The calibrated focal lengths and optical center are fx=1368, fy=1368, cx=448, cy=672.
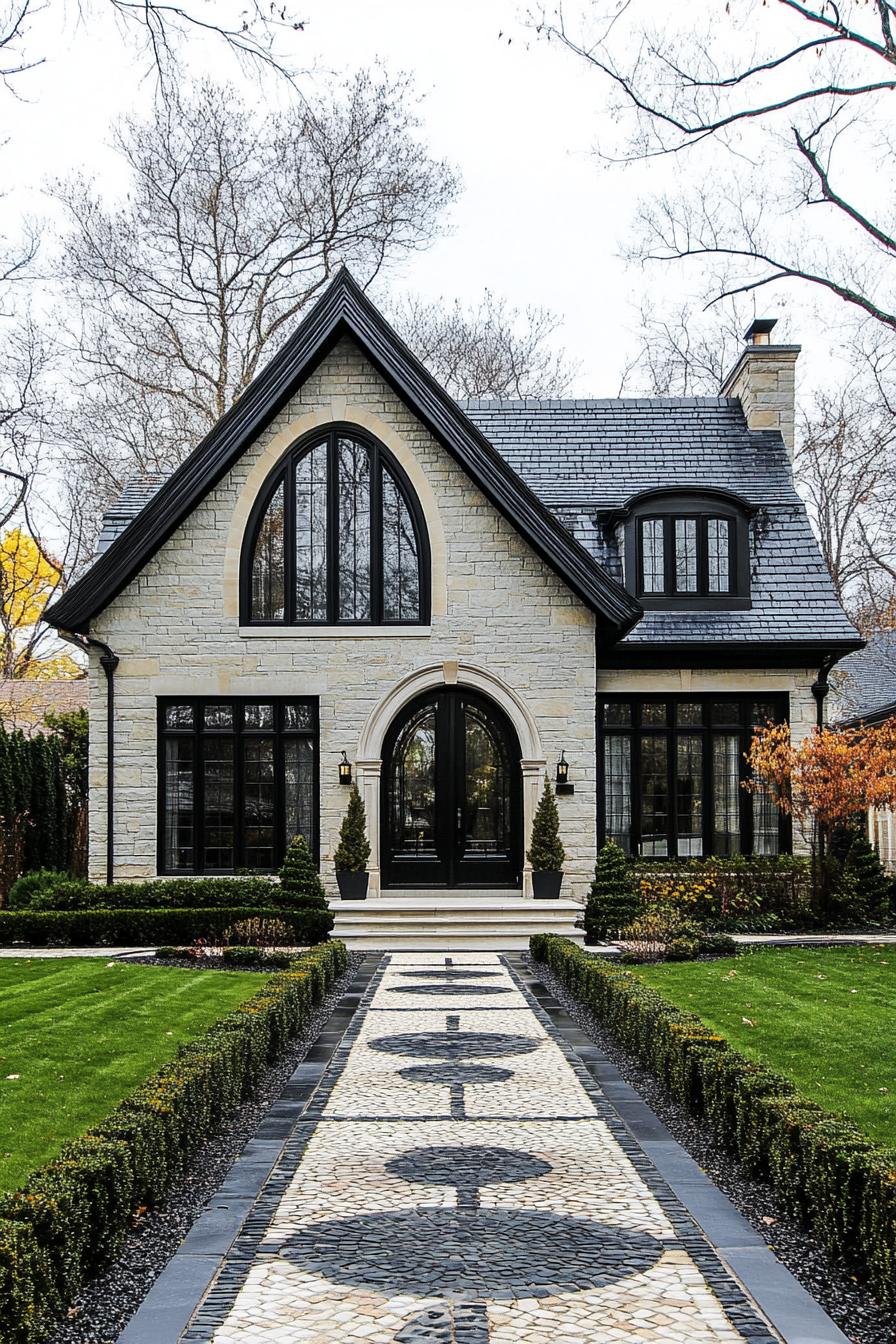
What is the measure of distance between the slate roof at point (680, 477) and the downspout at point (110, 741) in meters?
7.14

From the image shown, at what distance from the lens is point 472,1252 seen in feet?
18.0

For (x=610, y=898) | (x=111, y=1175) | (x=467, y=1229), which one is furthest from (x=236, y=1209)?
(x=610, y=898)

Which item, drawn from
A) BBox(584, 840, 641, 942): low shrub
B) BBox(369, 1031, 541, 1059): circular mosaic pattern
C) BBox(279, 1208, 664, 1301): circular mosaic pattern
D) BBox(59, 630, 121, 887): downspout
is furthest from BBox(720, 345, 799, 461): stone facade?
BBox(279, 1208, 664, 1301): circular mosaic pattern

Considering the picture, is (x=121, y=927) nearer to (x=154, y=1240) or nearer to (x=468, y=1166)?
(x=468, y=1166)

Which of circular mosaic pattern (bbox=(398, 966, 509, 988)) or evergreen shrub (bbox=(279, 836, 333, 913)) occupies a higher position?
evergreen shrub (bbox=(279, 836, 333, 913))

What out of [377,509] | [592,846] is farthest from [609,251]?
[592,846]

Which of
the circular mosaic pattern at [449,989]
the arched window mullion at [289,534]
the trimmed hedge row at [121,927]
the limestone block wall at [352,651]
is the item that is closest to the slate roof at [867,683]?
the limestone block wall at [352,651]

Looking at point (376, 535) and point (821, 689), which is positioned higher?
point (376, 535)

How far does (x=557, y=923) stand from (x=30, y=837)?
903cm

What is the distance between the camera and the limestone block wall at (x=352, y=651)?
18.5 meters

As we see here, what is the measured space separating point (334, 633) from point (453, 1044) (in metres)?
9.34

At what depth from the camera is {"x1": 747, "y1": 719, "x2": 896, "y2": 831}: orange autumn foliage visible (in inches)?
680

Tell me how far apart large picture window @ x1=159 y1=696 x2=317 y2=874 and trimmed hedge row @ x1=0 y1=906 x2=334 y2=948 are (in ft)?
7.17

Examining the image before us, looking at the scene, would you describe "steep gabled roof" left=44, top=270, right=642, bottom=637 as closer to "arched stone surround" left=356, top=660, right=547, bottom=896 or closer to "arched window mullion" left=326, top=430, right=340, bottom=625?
"arched window mullion" left=326, top=430, right=340, bottom=625
